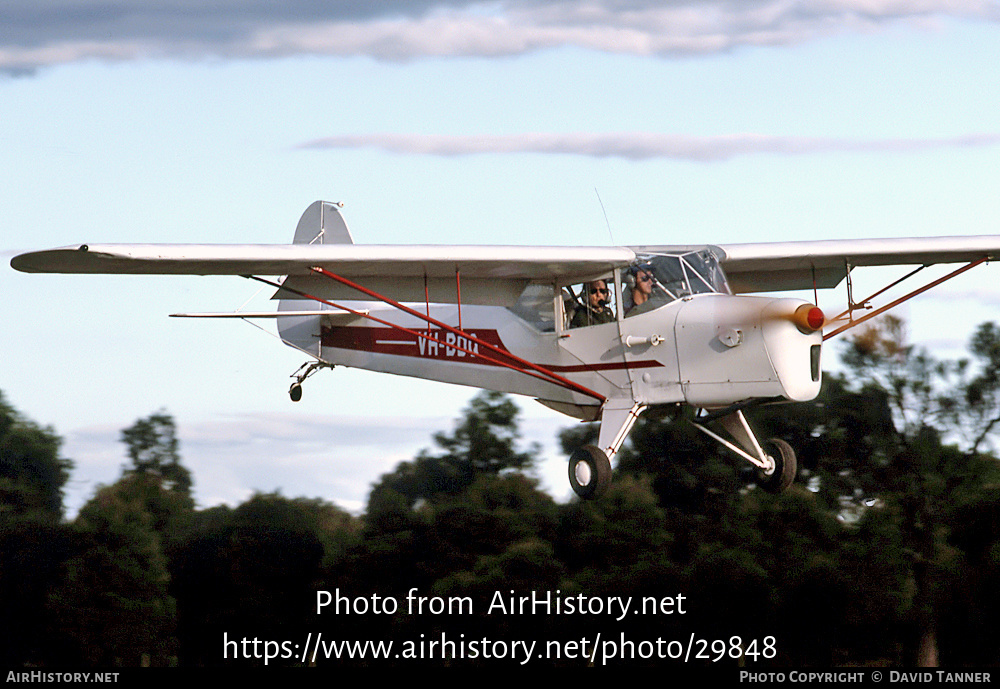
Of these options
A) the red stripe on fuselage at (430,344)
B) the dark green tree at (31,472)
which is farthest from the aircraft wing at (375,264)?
the dark green tree at (31,472)

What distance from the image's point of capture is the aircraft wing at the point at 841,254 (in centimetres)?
1507

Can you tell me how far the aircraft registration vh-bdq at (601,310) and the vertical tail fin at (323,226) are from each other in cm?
327

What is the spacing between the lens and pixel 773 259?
1509cm

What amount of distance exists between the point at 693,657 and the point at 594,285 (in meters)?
11.0

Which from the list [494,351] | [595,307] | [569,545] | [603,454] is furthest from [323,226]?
[569,545]

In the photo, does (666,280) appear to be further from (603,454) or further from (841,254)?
(841,254)

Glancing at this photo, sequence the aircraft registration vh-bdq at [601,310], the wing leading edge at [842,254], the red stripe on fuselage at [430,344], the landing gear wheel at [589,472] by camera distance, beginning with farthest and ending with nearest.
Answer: the wing leading edge at [842,254] < the red stripe on fuselage at [430,344] < the landing gear wheel at [589,472] < the aircraft registration vh-bdq at [601,310]

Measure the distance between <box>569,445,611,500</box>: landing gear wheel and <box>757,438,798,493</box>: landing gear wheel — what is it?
1.89m

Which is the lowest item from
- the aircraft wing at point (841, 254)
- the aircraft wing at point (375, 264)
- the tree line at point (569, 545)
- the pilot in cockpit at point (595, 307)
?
the tree line at point (569, 545)

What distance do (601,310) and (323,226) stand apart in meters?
6.40

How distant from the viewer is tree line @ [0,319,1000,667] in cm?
2358

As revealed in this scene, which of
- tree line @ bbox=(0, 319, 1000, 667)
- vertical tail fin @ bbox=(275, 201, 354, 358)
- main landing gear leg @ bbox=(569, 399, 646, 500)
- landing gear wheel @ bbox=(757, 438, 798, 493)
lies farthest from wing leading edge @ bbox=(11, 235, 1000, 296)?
tree line @ bbox=(0, 319, 1000, 667)

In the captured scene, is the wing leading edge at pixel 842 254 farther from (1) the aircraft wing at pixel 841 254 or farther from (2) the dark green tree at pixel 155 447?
(2) the dark green tree at pixel 155 447

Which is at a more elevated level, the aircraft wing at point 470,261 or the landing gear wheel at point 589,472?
the aircraft wing at point 470,261
